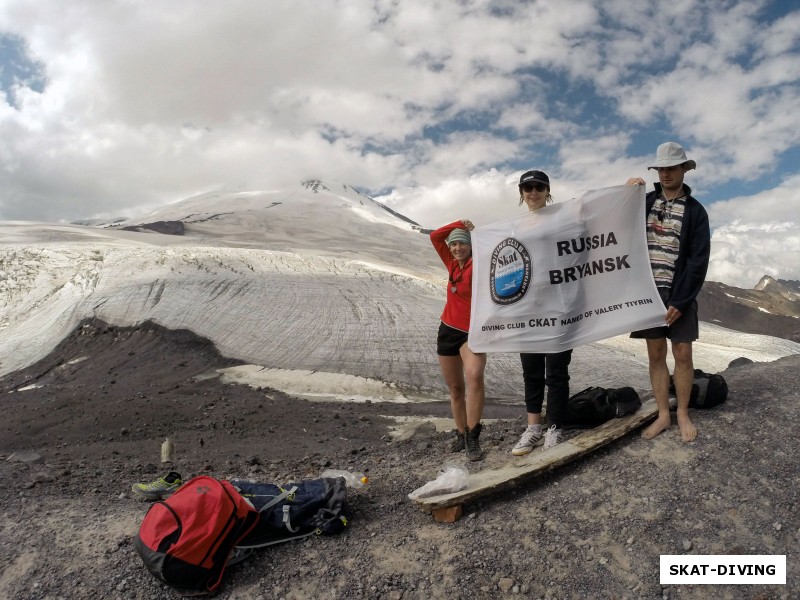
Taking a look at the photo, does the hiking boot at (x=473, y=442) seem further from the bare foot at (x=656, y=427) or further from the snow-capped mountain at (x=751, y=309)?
the snow-capped mountain at (x=751, y=309)

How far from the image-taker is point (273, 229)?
278 feet

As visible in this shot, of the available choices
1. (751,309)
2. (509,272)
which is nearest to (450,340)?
(509,272)

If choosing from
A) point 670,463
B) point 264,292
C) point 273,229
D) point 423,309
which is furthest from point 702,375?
point 273,229

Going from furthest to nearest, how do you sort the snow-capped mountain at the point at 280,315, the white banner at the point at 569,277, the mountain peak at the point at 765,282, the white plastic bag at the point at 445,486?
the mountain peak at the point at 765,282
the snow-capped mountain at the point at 280,315
the white banner at the point at 569,277
the white plastic bag at the point at 445,486

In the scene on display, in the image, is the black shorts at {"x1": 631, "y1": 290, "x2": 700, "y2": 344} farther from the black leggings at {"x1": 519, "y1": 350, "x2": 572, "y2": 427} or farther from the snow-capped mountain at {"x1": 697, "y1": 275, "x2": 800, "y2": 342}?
the snow-capped mountain at {"x1": 697, "y1": 275, "x2": 800, "y2": 342}

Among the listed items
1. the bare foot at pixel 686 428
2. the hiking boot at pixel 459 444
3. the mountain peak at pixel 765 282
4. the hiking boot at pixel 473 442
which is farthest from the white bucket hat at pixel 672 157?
the mountain peak at pixel 765 282

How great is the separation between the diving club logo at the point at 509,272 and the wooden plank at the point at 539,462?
1347 mm

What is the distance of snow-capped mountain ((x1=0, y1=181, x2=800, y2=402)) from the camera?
45.7ft

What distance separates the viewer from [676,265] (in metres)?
4.40

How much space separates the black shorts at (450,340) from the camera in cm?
500

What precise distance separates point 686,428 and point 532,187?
2352 mm

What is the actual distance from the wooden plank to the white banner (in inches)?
31.2

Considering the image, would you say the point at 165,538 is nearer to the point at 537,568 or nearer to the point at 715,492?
the point at 537,568

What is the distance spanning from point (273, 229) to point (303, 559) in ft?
277
